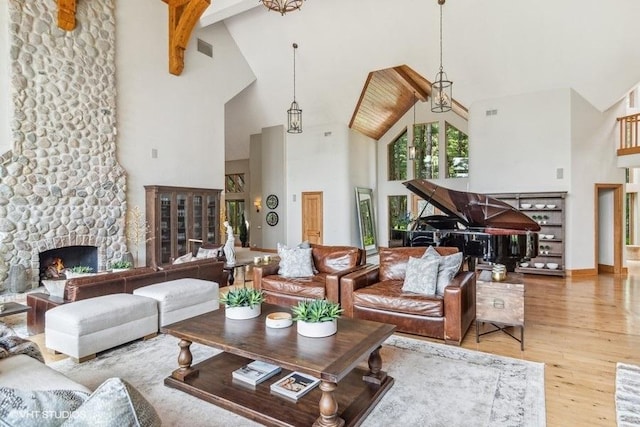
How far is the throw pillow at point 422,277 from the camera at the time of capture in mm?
4004

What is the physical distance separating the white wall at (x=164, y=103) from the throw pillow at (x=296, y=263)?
4115 mm

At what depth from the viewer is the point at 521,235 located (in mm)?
5059

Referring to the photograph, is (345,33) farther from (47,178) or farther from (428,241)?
(47,178)

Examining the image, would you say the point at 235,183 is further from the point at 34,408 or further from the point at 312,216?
the point at 34,408

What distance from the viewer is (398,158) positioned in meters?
12.6

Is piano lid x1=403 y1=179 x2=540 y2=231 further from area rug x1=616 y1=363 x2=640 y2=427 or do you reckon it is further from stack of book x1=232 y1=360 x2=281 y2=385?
stack of book x1=232 y1=360 x2=281 y2=385

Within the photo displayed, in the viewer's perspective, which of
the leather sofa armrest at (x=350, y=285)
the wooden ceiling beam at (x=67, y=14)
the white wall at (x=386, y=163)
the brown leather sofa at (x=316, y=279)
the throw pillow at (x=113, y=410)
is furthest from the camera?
the white wall at (x=386, y=163)

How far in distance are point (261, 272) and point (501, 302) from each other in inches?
118

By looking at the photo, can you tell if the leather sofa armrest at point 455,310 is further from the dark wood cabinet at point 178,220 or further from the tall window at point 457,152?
the tall window at point 457,152

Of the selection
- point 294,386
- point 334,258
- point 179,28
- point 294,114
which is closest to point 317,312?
point 294,386

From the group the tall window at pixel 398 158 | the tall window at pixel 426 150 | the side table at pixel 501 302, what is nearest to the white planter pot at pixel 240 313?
the side table at pixel 501 302

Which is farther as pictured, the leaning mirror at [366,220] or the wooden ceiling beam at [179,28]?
the leaning mirror at [366,220]

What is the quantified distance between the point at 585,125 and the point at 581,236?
2.36m

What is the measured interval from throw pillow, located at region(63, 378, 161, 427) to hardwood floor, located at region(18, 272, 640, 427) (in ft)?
8.37
